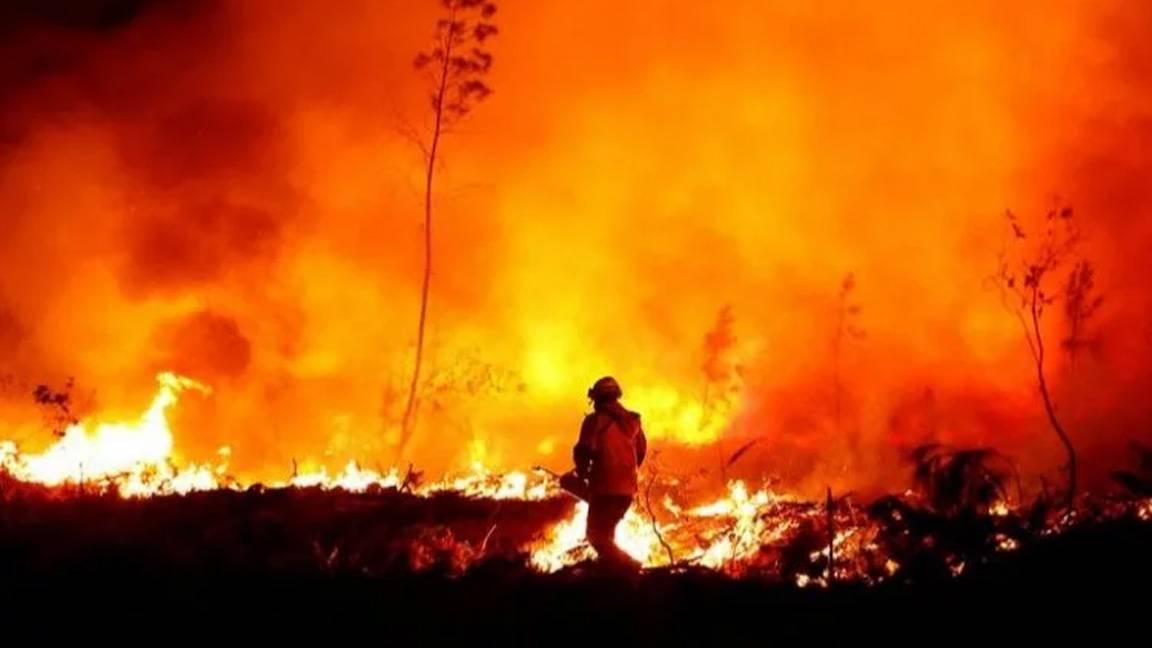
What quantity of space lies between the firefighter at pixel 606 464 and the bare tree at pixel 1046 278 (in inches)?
593

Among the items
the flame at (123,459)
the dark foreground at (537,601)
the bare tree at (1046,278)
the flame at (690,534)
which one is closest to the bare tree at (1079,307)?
the bare tree at (1046,278)

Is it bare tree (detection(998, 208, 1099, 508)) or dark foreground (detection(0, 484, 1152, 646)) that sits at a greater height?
bare tree (detection(998, 208, 1099, 508))

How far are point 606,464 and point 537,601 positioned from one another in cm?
243

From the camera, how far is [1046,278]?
24.9 metres

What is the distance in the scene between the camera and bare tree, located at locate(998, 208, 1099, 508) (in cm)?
2328

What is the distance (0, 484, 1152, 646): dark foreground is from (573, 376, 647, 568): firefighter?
53.0 inches

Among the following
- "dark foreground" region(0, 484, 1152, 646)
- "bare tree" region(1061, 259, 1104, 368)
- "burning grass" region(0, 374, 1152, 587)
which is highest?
"bare tree" region(1061, 259, 1104, 368)

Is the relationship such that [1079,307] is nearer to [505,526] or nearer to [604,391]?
[505,526]

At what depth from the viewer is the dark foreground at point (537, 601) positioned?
22.6 feet

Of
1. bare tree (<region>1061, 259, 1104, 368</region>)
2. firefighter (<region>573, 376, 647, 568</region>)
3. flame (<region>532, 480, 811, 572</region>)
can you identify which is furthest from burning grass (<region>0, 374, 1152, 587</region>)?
bare tree (<region>1061, 259, 1104, 368</region>)

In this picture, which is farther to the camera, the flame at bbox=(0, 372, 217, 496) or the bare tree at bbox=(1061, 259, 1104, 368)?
the bare tree at bbox=(1061, 259, 1104, 368)

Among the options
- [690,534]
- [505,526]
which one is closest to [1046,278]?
[690,534]

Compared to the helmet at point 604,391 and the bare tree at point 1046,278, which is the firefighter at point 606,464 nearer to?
the helmet at point 604,391

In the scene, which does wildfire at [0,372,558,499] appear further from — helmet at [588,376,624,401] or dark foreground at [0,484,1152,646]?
dark foreground at [0,484,1152,646]
